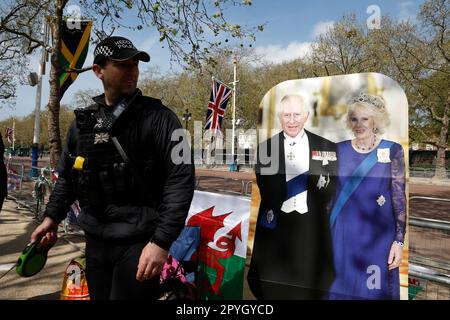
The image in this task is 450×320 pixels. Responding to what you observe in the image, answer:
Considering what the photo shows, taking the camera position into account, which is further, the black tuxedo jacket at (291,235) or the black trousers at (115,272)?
the black tuxedo jacket at (291,235)

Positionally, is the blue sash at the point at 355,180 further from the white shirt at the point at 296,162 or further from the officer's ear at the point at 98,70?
the officer's ear at the point at 98,70

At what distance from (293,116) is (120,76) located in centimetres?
146

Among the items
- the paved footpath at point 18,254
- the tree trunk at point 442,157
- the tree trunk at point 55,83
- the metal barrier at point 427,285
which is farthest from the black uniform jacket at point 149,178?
the tree trunk at point 442,157

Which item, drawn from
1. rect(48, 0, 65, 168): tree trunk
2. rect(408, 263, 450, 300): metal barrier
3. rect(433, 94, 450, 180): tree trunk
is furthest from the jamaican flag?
rect(433, 94, 450, 180): tree trunk

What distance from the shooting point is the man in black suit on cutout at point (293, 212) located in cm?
274

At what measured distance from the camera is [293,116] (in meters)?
2.99

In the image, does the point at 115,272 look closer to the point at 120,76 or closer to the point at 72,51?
the point at 120,76

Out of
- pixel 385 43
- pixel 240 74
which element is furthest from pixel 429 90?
pixel 240 74

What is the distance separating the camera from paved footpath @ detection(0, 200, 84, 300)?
392 centimetres

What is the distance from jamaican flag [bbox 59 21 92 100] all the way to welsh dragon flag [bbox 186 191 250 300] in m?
5.32

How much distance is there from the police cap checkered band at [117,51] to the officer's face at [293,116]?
Answer: 1.32m

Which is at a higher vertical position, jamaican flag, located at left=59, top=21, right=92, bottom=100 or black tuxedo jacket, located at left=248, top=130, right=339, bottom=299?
jamaican flag, located at left=59, top=21, right=92, bottom=100

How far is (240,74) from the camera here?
41281 millimetres

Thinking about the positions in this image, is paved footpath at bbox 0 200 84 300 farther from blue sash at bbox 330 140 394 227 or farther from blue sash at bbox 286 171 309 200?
blue sash at bbox 330 140 394 227
